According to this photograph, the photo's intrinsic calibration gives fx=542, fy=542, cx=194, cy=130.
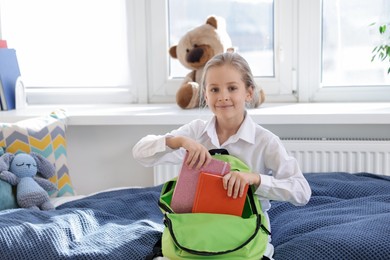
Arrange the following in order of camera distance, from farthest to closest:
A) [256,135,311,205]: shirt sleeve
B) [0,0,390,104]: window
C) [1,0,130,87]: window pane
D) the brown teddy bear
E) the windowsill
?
[1,0,130,87]: window pane, [0,0,390,104]: window, the brown teddy bear, the windowsill, [256,135,311,205]: shirt sleeve

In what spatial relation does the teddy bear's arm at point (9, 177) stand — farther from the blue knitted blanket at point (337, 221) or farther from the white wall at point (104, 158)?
the blue knitted blanket at point (337, 221)

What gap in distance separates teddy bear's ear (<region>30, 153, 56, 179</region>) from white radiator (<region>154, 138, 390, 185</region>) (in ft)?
3.00

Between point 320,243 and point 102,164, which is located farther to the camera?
point 102,164

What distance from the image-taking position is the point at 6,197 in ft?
5.94

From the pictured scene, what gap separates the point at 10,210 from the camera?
173 centimetres

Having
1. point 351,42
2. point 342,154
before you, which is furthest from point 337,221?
point 351,42

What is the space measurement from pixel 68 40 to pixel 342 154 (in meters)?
1.35

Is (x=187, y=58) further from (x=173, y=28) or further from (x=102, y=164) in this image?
(x=102, y=164)

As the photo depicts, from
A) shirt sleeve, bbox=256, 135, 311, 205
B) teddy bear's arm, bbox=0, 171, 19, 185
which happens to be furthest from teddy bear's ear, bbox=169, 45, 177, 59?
shirt sleeve, bbox=256, 135, 311, 205

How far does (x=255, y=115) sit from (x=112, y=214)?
688 mm

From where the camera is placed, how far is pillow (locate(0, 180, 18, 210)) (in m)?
1.80

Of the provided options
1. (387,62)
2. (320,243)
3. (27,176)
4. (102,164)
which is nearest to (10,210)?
(27,176)

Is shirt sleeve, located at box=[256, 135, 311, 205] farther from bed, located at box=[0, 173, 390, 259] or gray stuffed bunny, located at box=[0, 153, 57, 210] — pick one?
gray stuffed bunny, located at box=[0, 153, 57, 210]

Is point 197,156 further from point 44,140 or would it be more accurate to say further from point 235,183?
point 44,140
